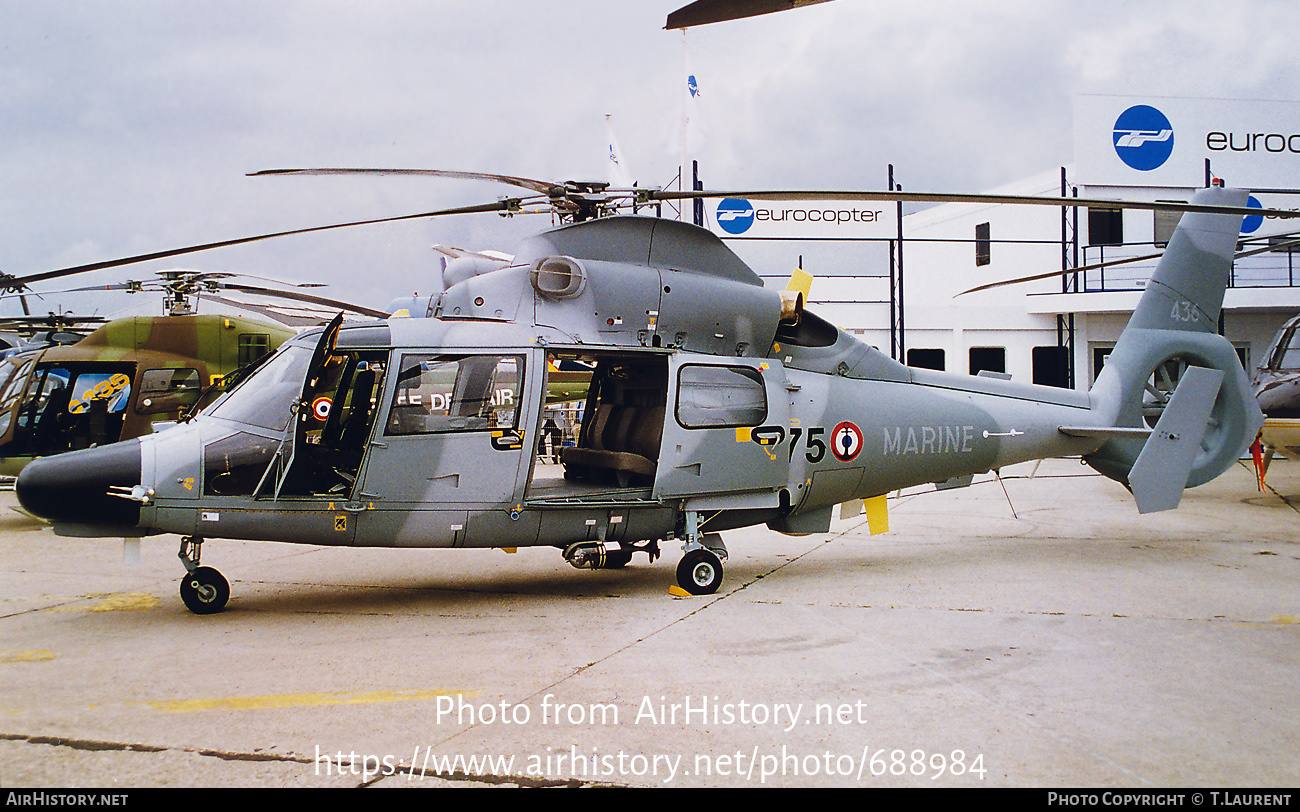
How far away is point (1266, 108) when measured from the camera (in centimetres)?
2212

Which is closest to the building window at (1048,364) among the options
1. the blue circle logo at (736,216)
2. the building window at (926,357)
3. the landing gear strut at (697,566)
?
the building window at (926,357)

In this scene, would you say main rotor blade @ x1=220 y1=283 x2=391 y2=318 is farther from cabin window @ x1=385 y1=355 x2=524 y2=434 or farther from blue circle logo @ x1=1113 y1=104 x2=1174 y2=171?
blue circle logo @ x1=1113 y1=104 x2=1174 y2=171

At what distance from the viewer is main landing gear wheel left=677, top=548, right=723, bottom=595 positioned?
7.15 m

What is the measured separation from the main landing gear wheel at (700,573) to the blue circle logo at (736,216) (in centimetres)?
1311

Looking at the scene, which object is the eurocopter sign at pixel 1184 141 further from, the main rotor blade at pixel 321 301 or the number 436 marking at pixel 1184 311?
the main rotor blade at pixel 321 301

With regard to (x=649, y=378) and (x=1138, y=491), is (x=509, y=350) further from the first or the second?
(x=1138, y=491)

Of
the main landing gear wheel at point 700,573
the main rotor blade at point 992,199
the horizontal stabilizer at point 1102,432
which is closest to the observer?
the main rotor blade at point 992,199

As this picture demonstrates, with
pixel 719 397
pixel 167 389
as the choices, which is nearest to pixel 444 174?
pixel 719 397

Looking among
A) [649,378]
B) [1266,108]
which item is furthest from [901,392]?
[1266,108]

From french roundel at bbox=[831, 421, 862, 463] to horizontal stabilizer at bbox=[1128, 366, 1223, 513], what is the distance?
2.84m

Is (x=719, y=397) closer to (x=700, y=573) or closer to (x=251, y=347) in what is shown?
(x=700, y=573)

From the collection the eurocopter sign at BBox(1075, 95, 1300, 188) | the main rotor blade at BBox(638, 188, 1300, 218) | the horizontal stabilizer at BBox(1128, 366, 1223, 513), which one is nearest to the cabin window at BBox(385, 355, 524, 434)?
the main rotor blade at BBox(638, 188, 1300, 218)

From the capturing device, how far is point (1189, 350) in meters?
10.0

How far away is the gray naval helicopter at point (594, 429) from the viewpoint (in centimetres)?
620
